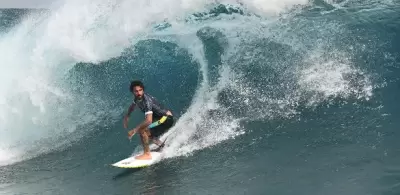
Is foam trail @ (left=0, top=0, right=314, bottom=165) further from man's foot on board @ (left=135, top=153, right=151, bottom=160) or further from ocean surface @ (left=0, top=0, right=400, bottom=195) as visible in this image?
man's foot on board @ (left=135, top=153, right=151, bottom=160)

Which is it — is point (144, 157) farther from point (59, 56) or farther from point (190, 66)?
point (59, 56)

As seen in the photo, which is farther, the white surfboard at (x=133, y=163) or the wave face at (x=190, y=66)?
the wave face at (x=190, y=66)

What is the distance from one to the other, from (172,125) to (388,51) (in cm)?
608

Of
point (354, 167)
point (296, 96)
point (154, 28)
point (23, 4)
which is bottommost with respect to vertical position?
point (354, 167)

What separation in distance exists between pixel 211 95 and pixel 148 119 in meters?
3.03

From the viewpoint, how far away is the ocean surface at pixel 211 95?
8.89 meters

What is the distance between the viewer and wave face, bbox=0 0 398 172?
11.5m

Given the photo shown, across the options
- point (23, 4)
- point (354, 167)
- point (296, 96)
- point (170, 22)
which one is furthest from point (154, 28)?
point (23, 4)

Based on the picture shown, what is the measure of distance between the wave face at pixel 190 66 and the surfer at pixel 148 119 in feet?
1.59

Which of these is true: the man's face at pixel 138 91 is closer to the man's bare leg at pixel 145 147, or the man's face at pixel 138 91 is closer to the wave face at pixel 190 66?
the man's bare leg at pixel 145 147

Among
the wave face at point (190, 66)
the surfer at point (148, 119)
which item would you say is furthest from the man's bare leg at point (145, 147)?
the wave face at point (190, 66)

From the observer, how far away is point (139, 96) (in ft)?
31.6

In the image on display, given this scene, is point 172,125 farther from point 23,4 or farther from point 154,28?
point 23,4

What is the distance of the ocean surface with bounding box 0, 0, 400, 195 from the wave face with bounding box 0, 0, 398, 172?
0.05 m
